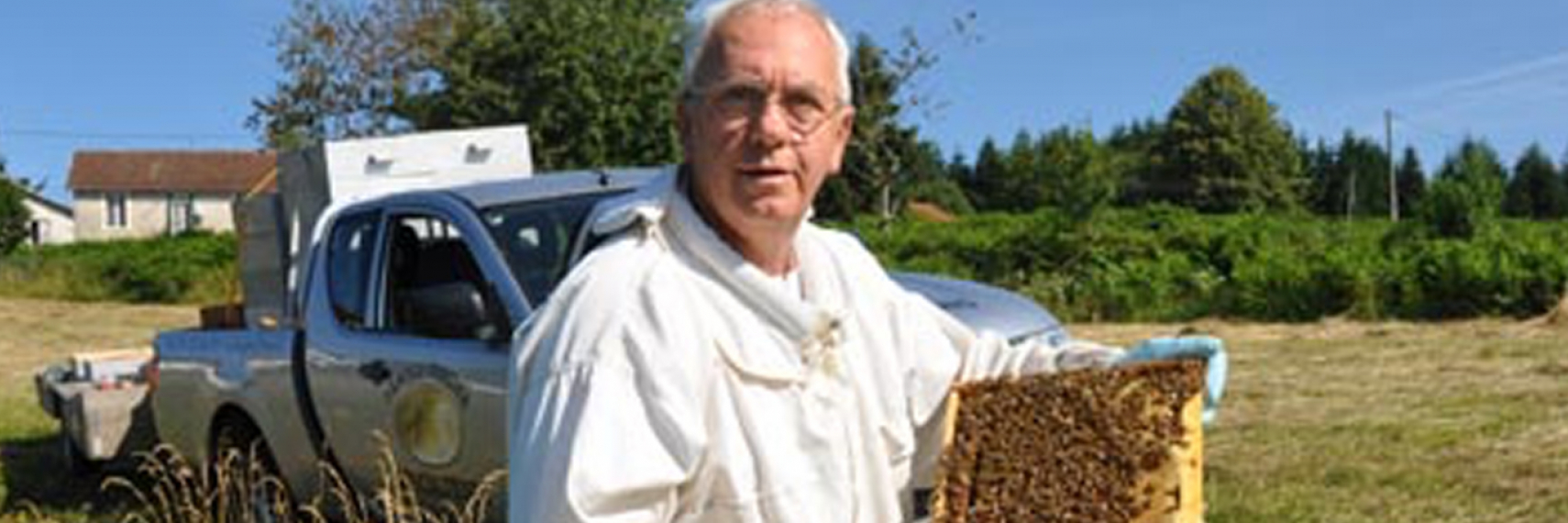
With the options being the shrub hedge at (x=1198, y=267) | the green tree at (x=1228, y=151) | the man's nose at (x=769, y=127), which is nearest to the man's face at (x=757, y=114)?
the man's nose at (x=769, y=127)

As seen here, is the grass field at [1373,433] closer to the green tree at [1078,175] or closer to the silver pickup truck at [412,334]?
the silver pickup truck at [412,334]

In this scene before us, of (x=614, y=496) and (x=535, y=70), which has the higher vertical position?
(x=535, y=70)

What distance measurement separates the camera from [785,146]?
92.3 inches

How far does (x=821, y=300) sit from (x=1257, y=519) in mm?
5601

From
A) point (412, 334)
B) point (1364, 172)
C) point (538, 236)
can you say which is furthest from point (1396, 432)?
point (1364, 172)

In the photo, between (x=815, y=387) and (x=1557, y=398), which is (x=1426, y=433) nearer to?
(x=1557, y=398)

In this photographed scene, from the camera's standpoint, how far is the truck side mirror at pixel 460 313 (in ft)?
20.9

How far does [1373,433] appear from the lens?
33.6 ft

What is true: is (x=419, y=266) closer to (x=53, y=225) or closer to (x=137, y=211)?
(x=137, y=211)

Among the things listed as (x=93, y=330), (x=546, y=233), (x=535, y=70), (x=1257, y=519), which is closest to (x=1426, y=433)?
(x=1257, y=519)

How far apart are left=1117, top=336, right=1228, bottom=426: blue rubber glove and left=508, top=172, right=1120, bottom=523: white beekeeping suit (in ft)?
1.83

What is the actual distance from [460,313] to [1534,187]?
96.1 m

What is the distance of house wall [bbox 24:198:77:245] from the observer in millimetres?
105062

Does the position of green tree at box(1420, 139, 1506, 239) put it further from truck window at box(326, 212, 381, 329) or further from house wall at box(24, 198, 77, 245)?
house wall at box(24, 198, 77, 245)
